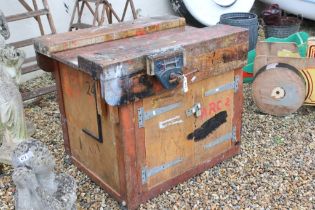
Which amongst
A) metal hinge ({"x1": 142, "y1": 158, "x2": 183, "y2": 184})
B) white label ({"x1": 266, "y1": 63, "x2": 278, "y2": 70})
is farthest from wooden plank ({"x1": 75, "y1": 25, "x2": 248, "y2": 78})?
white label ({"x1": 266, "y1": 63, "x2": 278, "y2": 70})

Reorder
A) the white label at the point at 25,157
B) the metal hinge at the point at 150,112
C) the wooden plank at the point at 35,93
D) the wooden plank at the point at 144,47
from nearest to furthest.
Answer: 1. the white label at the point at 25,157
2. the wooden plank at the point at 144,47
3. the metal hinge at the point at 150,112
4. the wooden plank at the point at 35,93

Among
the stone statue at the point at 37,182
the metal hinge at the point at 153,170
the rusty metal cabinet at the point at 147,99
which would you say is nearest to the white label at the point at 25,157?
A: the stone statue at the point at 37,182

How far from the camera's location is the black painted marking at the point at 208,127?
2721 mm

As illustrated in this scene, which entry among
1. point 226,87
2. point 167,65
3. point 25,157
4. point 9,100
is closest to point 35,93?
point 9,100

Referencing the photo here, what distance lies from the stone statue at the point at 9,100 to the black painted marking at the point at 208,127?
1221mm

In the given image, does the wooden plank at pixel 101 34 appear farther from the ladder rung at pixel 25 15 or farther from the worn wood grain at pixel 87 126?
the ladder rung at pixel 25 15

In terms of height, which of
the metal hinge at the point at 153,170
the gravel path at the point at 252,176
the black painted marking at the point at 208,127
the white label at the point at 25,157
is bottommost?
the gravel path at the point at 252,176

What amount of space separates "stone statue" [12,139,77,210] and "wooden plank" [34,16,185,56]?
82 cm

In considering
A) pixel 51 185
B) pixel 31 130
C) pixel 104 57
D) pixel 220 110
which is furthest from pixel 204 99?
pixel 31 130

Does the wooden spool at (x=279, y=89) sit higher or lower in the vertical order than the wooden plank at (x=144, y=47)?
lower

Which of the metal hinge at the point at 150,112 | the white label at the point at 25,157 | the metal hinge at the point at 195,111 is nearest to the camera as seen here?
the white label at the point at 25,157

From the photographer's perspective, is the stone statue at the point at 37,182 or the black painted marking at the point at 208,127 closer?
the stone statue at the point at 37,182

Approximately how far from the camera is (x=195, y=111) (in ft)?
8.69

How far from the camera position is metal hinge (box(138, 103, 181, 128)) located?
2.37 meters
